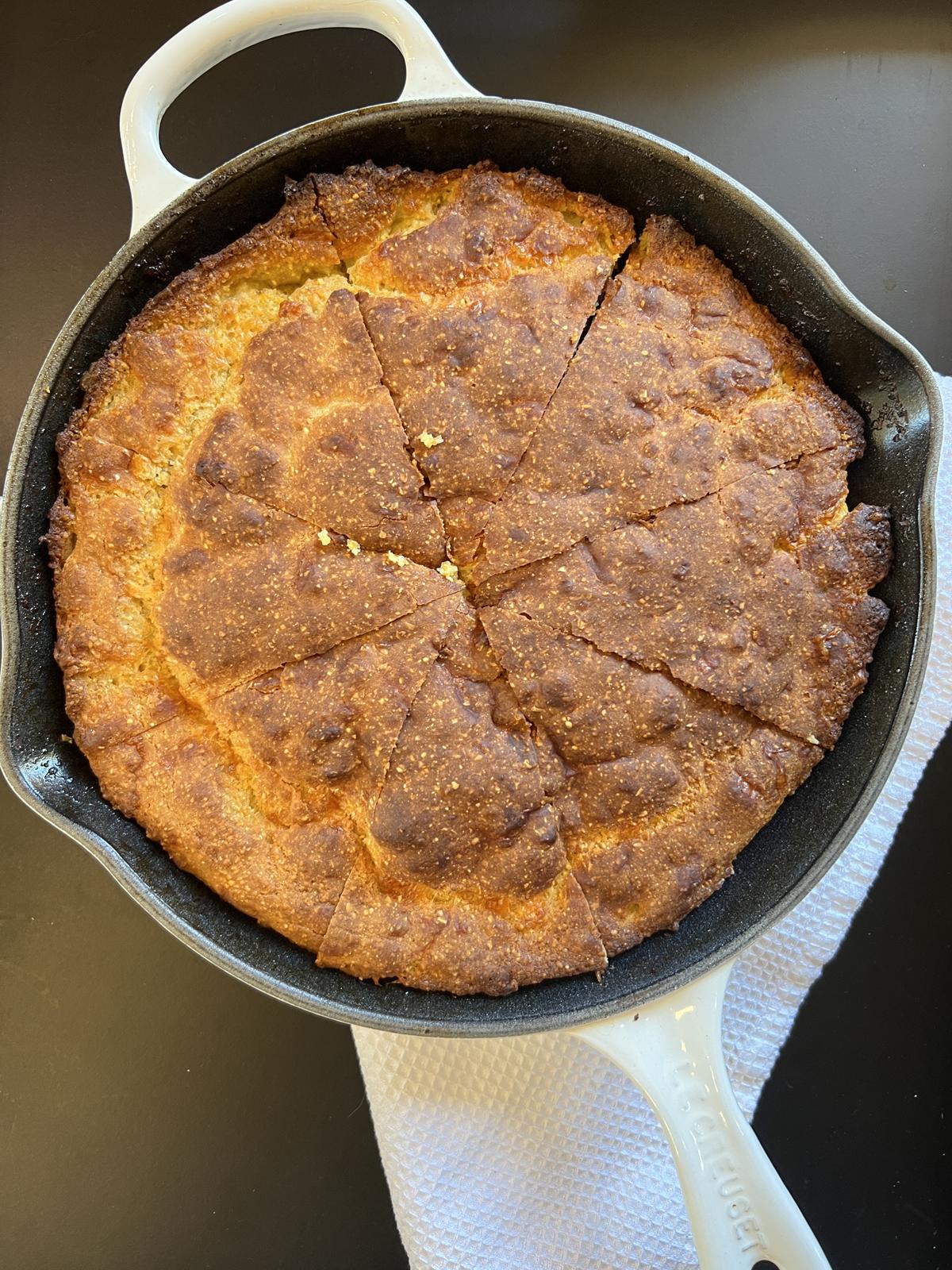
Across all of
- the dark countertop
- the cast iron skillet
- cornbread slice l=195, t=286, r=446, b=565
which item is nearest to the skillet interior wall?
the cast iron skillet

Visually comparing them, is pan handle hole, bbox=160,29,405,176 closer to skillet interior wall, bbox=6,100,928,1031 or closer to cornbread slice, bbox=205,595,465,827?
skillet interior wall, bbox=6,100,928,1031

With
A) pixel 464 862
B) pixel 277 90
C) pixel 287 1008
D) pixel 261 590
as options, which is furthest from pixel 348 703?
pixel 277 90

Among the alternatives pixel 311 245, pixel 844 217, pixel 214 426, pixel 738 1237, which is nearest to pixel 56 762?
pixel 214 426

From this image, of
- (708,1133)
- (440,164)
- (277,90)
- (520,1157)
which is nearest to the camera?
(708,1133)

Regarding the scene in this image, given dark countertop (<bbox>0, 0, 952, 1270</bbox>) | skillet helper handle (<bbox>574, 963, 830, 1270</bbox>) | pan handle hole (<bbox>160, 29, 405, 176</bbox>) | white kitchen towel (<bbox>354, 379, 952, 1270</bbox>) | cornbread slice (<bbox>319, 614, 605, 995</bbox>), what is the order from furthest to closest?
pan handle hole (<bbox>160, 29, 405, 176</bbox>) → dark countertop (<bbox>0, 0, 952, 1270</bbox>) → white kitchen towel (<bbox>354, 379, 952, 1270</bbox>) → cornbread slice (<bbox>319, 614, 605, 995</bbox>) → skillet helper handle (<bbox>574, 963, 830, 1270</bbox>)

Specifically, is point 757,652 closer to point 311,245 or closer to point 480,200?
point 480,200

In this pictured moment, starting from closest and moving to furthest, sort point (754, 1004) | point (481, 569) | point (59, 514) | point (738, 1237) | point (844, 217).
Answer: point (738, 1237) < point (481, 569) < point (59, 514) < point (754, 1004) < point (844, 217)

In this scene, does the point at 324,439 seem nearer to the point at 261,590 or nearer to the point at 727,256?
the point at 261,590
